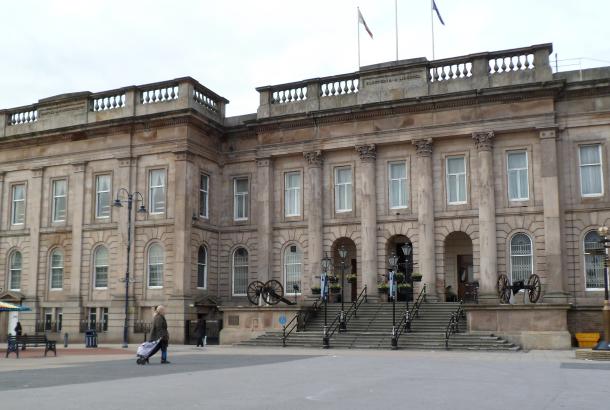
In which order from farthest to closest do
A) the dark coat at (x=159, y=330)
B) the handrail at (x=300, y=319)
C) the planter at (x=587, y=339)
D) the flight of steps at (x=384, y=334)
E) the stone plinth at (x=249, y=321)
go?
the stone plinth at (x=249, y=321), the handrail at (x=300, y=319), the planter at (x=587, y=339), the flight of steps at (x=384, y=334), the dark coat at (x=159, y=330)

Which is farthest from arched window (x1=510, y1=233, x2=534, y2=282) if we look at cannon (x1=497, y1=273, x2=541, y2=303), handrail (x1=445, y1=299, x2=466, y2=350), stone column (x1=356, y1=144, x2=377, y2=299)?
stone column (x1=356, y1=144, x2=377, y2=299)

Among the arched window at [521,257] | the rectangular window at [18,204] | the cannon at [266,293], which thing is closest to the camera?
the arched window at [521,257]

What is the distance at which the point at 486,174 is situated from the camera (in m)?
31.4

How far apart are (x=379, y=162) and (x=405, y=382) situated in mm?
20937

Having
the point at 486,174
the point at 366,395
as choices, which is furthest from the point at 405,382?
the point at 486,174

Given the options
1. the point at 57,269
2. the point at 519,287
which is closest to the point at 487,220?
the point at 519,287

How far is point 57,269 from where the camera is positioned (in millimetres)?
37531

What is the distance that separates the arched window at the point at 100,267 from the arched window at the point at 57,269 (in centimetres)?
217

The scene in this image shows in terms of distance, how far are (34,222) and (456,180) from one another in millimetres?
21999

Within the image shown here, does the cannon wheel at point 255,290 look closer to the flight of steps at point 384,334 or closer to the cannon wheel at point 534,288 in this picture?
the flight of steps at point 384,334

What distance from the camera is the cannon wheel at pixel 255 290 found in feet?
105

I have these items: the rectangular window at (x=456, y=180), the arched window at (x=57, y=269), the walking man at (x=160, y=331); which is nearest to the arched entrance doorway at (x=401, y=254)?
the rectangular window at (x=456, y=180)

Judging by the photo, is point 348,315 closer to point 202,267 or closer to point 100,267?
point 202,267

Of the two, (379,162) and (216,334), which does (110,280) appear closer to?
(216,334)
